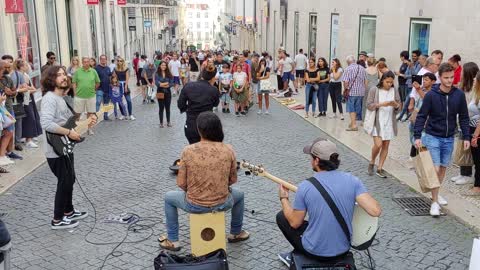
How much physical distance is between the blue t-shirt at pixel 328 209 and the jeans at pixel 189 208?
46.5 inches

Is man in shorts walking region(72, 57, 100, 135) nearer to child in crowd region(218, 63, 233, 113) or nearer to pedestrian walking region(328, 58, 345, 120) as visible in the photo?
child in crowd region(218, 63, 233, 113)

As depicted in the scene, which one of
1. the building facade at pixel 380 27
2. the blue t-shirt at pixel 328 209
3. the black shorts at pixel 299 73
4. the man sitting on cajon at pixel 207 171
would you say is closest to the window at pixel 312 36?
the building facade at pixel 380 27

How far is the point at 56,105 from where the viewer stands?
19.3 feet

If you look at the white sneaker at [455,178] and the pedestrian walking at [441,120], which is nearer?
the pedestrian walking at [441,120]

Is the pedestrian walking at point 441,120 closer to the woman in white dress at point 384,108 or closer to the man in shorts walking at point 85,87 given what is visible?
the woman in white dress at point 384,108

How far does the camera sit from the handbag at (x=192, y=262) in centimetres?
422

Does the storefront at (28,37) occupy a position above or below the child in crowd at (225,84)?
above

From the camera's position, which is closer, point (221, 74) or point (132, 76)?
point (221, 74)

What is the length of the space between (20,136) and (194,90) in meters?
4.47

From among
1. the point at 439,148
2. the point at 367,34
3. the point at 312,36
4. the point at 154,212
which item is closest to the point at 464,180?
the point at 439,148

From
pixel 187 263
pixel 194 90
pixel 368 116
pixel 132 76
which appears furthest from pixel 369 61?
pixel 132 76

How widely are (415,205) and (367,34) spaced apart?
11.8 m

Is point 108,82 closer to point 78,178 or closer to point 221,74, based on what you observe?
point 221,74

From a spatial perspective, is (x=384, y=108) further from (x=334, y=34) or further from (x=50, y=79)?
(x=334, y=34)
